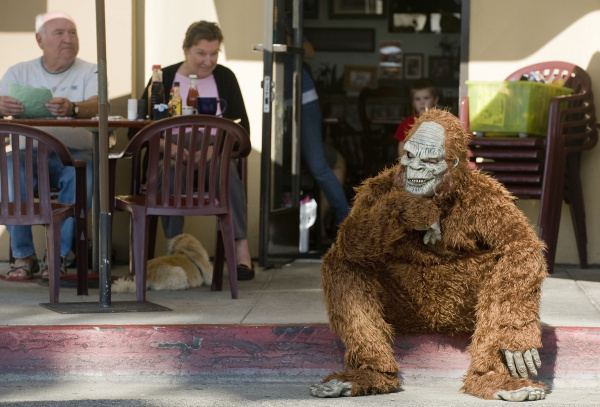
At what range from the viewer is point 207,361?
179 inches

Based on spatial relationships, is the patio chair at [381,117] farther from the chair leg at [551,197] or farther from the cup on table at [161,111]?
the cup on table at [161,111]

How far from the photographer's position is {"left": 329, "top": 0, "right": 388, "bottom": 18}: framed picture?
11602mm

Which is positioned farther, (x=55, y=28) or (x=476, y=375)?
(x=55, y=28)

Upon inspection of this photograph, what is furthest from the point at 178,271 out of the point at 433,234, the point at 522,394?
the point at 522,394

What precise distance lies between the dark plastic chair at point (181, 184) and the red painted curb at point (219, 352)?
2.80ft

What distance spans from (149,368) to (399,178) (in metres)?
1.44

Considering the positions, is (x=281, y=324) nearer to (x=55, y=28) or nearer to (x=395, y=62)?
(x=55, y=28)

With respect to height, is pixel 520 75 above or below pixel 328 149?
above

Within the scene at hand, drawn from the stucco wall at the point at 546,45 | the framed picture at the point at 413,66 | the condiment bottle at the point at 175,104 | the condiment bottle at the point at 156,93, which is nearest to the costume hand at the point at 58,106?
the condiment bottle at the point at 156,93

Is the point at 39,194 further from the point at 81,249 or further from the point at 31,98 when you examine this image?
the point at 31,98

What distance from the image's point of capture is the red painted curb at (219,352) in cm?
451

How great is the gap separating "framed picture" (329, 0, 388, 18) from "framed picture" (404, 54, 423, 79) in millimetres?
592

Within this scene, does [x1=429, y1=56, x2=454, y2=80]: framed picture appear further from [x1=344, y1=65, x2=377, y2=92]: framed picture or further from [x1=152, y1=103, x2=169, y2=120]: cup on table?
[x1=152, y1=103, x2=169, y2=120]: cup on table

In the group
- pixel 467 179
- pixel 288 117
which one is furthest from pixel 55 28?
pixel 467 179
